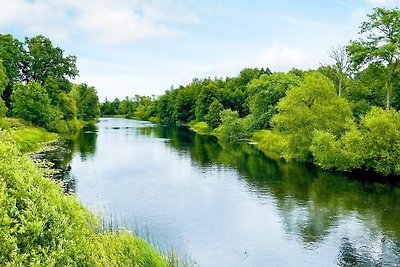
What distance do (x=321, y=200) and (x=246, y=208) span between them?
5979mm

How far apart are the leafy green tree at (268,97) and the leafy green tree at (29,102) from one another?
34.2 m

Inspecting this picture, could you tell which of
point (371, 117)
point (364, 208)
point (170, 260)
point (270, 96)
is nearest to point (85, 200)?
point (170, 260)

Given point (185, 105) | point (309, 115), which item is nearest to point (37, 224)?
point (309, 115)

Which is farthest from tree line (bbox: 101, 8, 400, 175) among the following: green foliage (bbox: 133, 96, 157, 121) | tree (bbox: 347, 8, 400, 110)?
green foliage (bbox: 133, 96, 157, 121)

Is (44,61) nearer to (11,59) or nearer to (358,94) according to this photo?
(11,59)

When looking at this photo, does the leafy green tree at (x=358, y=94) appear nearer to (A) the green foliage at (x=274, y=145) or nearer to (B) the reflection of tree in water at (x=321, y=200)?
(A) the green foliage at (x=274, y=145)

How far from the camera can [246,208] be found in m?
26.1

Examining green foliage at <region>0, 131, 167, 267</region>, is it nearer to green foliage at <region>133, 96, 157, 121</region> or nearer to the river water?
the river water

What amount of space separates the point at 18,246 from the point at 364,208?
23.4 meters

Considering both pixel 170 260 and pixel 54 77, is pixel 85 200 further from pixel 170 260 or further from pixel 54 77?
pixel 54 77

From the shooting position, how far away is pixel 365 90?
→ 2170 inches

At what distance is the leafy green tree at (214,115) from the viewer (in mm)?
90312

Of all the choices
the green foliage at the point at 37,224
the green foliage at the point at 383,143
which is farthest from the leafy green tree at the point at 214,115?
the green foliage at the point at 37,224

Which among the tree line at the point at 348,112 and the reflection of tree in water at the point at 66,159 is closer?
the reflection of tree in water at the point at 66,159
